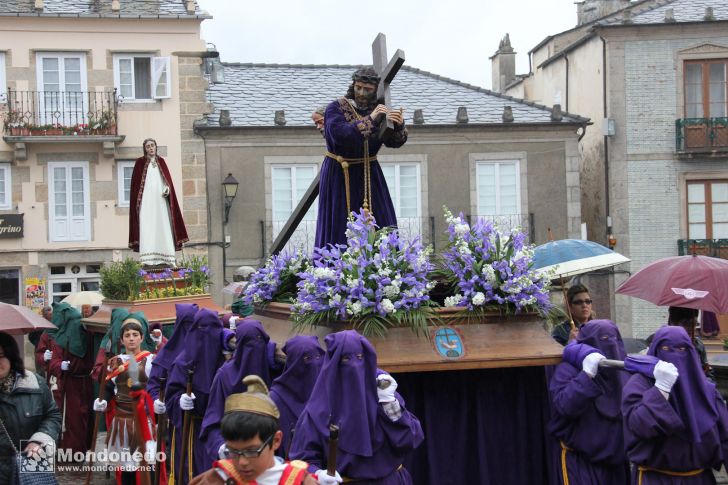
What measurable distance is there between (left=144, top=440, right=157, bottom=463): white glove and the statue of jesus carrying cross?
2736mm

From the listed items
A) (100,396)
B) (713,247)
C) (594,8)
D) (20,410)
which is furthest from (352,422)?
(594,8)

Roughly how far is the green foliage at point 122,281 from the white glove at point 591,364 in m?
7.14

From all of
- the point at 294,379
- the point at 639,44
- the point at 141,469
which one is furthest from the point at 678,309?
the point at 639,44

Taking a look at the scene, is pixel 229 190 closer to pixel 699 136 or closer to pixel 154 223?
pixel 154 223

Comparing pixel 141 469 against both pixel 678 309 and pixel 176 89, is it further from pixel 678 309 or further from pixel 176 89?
pixel 176 89

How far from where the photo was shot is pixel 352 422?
→ 16.9ft

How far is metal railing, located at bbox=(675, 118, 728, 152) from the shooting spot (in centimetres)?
2648

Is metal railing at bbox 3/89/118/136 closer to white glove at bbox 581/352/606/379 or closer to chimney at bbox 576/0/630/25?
chimney at bbox 576/0/630/25

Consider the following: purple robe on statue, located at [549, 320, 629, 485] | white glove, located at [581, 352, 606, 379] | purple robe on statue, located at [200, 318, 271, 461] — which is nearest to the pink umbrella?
purple robe on statue, located at [549, 320, 629, 485]

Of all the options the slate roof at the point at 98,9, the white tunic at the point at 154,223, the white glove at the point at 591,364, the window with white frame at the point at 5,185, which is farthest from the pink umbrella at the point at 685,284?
the window with white frame at the point at 5,185

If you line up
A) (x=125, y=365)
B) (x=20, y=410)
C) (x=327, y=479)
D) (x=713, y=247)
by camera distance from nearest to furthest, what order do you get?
(x=327, y=479)
(x=20, y=410)
(x=125, y=365)
(x=713, y=247)

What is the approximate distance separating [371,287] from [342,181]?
137cm

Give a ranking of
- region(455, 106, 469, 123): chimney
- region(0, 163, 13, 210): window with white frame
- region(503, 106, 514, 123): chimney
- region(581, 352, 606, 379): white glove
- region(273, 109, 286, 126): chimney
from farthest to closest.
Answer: region(503, 106, 514, 123): chimney → region(455, 106, 469, 123): chimney → region(273, 109, 286, 126): chimney → region(0, 163, 13, 210): window with white frame → region(581, 352, 606, 379): white glove

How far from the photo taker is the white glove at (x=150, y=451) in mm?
8984
